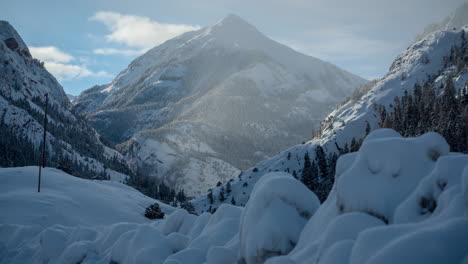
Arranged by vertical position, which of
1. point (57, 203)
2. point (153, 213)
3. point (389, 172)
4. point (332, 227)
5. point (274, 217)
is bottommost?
point (153, 213)

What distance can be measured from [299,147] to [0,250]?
153 metres

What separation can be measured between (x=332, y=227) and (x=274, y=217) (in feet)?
8.78

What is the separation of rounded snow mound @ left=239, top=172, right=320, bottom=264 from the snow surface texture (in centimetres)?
3

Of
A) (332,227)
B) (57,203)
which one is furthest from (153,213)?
(332,227)

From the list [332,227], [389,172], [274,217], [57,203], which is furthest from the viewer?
[57,203]

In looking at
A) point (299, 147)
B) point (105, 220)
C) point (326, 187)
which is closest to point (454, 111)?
point (326, 187)

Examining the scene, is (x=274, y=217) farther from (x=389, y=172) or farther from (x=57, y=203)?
(x=57, y=203)

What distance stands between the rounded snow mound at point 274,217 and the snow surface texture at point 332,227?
0.10ft

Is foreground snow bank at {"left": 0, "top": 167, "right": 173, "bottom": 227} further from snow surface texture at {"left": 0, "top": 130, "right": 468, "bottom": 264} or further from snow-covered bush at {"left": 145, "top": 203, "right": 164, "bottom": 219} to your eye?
snow surface texture at {"left": 0, "top": 130, "right": 468, "bottom": 264}

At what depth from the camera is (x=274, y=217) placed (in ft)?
35.6

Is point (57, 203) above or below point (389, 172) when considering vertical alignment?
below

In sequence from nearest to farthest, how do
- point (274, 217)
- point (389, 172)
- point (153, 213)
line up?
point (389, 172)
point (274, 217)
point (153, 213)

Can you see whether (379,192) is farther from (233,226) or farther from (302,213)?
(233,226)

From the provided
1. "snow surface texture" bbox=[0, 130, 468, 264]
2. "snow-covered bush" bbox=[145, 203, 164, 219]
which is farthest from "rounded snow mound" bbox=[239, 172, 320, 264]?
"snow-covered bush" bbox=[145, 203, 164, 219]
